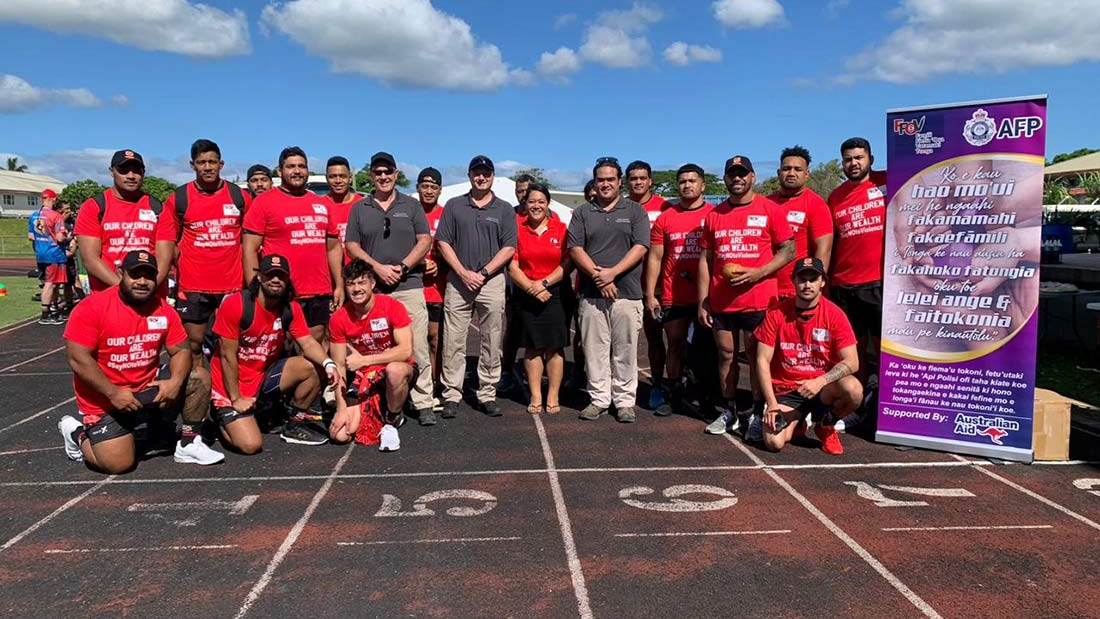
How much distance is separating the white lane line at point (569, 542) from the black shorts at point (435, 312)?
1.72 meters

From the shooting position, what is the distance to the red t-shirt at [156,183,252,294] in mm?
5918

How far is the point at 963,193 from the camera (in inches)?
211

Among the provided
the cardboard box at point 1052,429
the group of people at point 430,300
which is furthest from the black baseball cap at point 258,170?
Result: the cardboard box at point 1052,429

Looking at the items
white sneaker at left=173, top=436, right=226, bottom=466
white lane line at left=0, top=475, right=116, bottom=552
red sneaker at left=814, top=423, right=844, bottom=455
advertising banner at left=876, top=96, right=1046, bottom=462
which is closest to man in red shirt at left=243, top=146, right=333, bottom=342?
white sneaker at left=173, top=436, right=226, bottom=466

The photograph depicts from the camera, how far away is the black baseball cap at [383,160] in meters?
6.44

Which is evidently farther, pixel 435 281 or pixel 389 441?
pixel 435 281

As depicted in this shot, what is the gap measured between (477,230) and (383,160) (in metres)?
0.99

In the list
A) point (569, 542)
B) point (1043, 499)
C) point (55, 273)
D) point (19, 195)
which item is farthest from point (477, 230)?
point (19, 195)

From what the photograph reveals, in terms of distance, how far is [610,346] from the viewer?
6.54m

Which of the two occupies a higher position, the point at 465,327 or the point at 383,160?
the point at 383,160

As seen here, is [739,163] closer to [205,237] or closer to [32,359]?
[205,237]

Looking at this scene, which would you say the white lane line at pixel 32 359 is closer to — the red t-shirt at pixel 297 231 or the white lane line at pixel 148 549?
the red t-shirt at pixel 297 231

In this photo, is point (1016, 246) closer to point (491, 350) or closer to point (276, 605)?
point (491, 350)

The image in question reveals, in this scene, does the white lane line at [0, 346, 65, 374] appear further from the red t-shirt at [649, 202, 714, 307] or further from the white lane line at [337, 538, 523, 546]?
the red t-shirt at [649, 202, 714, 307]
